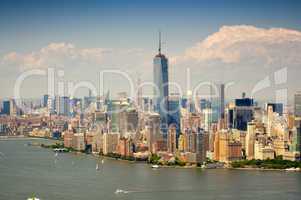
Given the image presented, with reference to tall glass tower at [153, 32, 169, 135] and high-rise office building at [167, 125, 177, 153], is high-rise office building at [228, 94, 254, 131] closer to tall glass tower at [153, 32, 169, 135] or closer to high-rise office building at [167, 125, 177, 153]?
high-rise office building at [167, 125, 177, 153]

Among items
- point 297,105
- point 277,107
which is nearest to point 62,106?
point 277,107

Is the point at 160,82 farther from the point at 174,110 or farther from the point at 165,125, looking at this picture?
the point at 165,125

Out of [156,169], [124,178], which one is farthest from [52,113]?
[124,178]

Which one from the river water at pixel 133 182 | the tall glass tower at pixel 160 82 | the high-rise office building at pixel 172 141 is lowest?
the river water at pixel 133 182

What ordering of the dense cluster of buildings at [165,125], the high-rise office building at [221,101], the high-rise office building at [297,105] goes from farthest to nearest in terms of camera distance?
the high-rise office building at [221,101] → the high-rise office building at [297,105] → the dense cluster of buildings at [165,125]

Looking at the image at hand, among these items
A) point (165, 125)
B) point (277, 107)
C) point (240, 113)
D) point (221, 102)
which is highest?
point (221, 102)

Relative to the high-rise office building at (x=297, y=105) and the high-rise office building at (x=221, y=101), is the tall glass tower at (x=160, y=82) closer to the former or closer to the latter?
the high-rise office building at (x=221, y=101)

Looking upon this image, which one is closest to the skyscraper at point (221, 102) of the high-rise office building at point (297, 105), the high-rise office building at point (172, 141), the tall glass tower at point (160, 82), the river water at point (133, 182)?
the tall glass tower at point (160, 82)

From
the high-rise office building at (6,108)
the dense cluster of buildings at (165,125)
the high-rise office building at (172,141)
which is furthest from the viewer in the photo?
the high-rise office building at (6,108)
